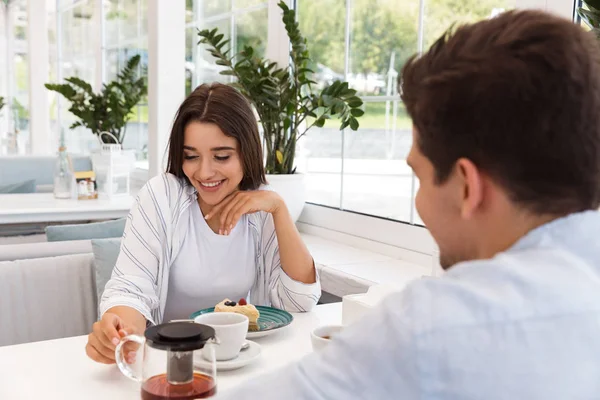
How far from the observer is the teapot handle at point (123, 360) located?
1.07 m

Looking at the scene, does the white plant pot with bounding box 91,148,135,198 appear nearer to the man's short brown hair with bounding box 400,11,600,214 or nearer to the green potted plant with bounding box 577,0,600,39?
the green potted plant with bounding box 577,0,600,39

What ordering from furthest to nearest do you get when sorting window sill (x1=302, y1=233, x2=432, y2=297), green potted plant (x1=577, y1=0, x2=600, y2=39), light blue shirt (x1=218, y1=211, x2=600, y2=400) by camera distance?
window sill (x1=302, y1=233, x2=432, y2=297) → green potted plant (x1=577, y1=0, x2=600, y2=39) → light blue shirt (x1=218, y1=211, x2=600, y2=400)

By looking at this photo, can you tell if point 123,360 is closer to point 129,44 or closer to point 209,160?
point 209,160

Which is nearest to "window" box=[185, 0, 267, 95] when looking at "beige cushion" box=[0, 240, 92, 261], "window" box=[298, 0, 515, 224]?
"window" box=[298, 0, 515, 224]

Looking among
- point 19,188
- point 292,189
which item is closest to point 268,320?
point 292,189

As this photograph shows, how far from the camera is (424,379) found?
52 cm

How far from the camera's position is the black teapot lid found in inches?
38.0

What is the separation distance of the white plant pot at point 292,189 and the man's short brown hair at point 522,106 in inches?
91.9

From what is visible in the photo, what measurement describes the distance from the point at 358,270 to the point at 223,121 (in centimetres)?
94

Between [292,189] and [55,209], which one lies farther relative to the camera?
[55,209]

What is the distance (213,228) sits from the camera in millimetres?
1858

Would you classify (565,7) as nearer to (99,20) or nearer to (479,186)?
(479,186)

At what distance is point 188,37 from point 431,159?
379 centimetres

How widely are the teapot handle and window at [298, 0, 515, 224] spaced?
5.64ft
